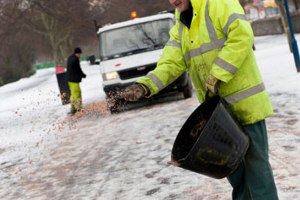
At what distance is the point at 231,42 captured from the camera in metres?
3.16

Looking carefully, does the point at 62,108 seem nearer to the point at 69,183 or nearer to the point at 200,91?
the point at 69,183

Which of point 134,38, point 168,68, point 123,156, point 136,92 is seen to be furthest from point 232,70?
point 134,38

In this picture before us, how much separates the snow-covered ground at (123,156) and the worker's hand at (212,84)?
1.90 m

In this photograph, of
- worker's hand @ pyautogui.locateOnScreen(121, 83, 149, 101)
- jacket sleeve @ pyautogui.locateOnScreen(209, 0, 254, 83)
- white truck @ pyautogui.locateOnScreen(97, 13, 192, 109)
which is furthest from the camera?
white truck @ pyautogui.locateOnScreen(97, 13, 192, 109)

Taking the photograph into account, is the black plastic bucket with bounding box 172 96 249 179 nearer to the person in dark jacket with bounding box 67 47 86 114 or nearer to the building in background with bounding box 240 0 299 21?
the person in dark jacket with bounding box 67 47 86 114

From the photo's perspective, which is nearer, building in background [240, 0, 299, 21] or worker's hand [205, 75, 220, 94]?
worker's hand [205, 75, 220, 94]

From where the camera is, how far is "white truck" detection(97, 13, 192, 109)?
12.4m

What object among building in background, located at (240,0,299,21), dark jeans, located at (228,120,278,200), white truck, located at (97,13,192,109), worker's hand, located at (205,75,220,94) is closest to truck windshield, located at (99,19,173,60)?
white truck, located at (97,13,192,109)

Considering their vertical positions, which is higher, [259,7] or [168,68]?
[259,7]

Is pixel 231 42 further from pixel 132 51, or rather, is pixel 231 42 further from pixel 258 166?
pixel 132 51

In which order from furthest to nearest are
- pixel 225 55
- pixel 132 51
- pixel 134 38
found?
pixel 134 38 < pixel 132 51 < pixel 225 55

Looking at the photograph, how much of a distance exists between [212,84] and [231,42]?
11.3 inches

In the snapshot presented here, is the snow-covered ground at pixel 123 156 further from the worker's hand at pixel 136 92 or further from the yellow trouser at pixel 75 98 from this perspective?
the worker's hand at pixel 136 92

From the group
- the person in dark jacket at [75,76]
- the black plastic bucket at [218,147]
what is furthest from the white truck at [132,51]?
the black plastic bucket at [218,147]
